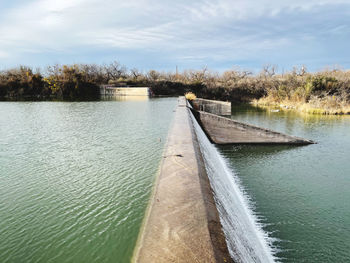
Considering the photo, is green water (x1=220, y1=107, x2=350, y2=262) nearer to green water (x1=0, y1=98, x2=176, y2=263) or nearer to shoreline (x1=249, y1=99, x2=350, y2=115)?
green water (x1=0, y1=98, x2=176, y2=263)

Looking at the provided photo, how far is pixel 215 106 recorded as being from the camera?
16.2 meters

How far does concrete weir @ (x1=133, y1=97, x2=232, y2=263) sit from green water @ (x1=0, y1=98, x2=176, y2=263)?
0.41 meters

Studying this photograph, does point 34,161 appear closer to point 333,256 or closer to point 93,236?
point 93,236

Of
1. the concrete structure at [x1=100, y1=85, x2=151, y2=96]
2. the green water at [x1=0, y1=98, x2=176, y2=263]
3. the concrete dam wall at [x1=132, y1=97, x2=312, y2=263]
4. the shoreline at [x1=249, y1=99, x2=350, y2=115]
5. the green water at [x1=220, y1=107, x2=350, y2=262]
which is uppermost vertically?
the concrete structure at [x1=100, y1=85, x2=151, y2=96]

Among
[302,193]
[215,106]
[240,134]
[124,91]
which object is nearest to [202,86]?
[124,91]

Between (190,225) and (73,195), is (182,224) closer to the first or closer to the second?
(190,225)

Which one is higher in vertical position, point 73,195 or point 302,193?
point 73,195

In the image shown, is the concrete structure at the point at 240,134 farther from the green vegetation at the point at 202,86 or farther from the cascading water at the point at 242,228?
the green vegetation at the point at 202,86

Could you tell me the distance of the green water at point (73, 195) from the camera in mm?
2082

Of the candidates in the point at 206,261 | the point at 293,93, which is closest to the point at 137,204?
the point at 206,261

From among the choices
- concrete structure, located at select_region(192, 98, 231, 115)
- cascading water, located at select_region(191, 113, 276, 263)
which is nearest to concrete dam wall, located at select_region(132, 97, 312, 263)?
cascading water, located at select_region(191, 113, 276, 263)

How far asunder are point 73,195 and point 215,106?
45.7 feet

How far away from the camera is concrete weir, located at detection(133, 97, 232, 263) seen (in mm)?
1468

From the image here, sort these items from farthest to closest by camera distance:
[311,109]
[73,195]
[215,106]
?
1. [215,106]
2. [311,109]
3. [73,195]
